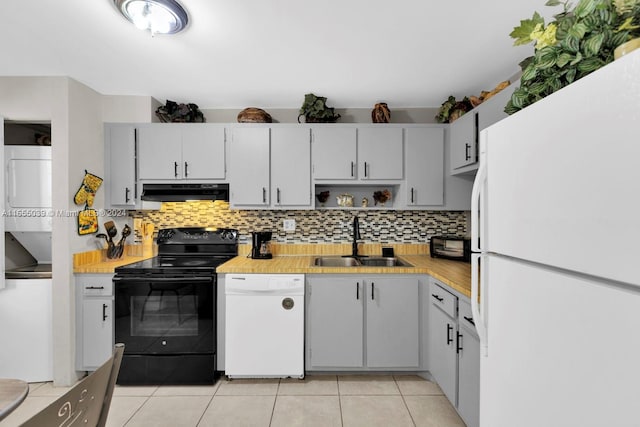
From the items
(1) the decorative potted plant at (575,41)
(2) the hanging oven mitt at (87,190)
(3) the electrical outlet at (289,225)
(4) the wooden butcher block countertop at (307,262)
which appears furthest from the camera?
(3) the electrical outlet at (289,225)

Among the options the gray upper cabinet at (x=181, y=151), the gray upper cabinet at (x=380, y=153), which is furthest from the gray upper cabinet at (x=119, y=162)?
the gray upper cabinet at (x=380, y=153)

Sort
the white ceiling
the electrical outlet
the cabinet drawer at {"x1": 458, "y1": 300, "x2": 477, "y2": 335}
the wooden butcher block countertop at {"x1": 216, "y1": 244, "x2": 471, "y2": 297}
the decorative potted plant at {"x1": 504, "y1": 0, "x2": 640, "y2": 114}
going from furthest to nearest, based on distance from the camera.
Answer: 1. the electrical outlet
2. the wooden butcher block countertop at {"x1": 216, "y1": 244, "x2": 471, "y2": 297}
3. the cabinet drawer at {"x1": 458, "y1": 300, "x2": 477, "y2": 335}
4. the white ceiling
5. the decorative potted plant at {"x1": 504, "y1": 0, "x2": 640, "y2": 114}

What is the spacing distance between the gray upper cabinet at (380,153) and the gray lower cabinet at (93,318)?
2.32 metres

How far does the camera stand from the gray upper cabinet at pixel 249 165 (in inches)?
108

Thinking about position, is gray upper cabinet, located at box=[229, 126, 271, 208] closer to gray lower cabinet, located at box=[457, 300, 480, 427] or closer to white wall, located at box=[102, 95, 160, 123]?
white wall, located at box=[102, 95, 160, 123]

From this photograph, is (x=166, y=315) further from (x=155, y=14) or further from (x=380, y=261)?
(x=155, y=14)

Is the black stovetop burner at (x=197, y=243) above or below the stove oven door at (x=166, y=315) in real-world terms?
above

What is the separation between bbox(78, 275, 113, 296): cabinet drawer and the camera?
7.89 feet

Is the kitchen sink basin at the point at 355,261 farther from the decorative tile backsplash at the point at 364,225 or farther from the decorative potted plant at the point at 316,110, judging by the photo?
the decorative potted plant at the point at 316,110

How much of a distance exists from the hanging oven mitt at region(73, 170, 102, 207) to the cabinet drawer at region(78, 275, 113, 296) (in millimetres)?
619

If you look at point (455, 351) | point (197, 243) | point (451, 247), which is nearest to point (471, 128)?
point (451, 247)

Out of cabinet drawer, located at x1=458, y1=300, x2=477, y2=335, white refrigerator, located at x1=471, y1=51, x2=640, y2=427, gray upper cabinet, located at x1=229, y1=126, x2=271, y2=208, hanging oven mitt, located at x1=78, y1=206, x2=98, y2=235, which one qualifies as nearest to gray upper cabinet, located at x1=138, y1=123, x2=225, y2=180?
gray upper cabinet, located at x1=229, y1=126, x2=271, y2=208

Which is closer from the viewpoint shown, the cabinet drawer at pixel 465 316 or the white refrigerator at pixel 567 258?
the white refrigerator at pixel 567 258

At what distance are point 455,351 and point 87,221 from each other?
297cm
